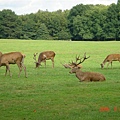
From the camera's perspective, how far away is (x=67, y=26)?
10394 centimetres

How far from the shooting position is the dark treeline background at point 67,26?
94.4 metres

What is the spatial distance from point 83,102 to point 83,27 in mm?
86858

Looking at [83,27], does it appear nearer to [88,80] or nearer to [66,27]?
[66,27]

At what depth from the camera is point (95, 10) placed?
10038 cm

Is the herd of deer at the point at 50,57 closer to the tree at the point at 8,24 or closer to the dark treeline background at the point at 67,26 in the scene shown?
the dark treeline background at the point at 67,26

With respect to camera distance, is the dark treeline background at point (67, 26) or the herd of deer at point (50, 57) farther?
the dark treeline background at point (67, 26)

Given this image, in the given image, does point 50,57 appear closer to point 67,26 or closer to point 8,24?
point 8,24

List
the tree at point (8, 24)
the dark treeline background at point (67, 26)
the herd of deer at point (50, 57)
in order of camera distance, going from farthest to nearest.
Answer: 1. the tree at point (8, 24)
2. the dark treeline background at point (67, 26)
3. the herd of deer at point (50, 57)

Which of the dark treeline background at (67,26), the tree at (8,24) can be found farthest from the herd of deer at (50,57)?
the tree at (8,24)

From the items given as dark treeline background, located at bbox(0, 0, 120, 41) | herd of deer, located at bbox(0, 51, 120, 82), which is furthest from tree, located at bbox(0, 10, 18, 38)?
herd of deer, located at bbox(0, 51, 120, 82)

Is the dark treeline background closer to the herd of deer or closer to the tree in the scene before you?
the tree

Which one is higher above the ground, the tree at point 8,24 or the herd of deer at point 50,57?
the tree at point 8,24

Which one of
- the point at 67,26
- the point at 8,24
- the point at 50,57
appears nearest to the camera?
the point at 50,57

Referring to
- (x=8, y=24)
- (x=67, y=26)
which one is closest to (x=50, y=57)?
(x=8, y=24)
